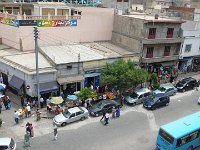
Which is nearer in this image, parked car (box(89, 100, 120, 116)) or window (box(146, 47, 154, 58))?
parked car (box(89, 100, 120, 116))

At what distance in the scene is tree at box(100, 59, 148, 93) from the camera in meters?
29.6

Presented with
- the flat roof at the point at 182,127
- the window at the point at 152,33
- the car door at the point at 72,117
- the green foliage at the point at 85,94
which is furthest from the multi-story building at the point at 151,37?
the flat roof at the point at 182,127

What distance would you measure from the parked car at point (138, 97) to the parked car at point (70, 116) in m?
6.32

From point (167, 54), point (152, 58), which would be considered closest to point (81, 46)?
point (152, 58)

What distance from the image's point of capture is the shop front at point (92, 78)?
32.3m

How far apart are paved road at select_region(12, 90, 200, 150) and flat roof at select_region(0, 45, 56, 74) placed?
255 inches

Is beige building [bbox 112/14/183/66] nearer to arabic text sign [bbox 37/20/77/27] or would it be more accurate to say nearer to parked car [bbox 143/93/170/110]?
arabic text sign [bbox 37/20/77/27]

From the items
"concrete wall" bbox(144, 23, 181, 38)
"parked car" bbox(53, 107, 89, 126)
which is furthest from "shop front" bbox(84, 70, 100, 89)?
"concrete wall" bbox(144, 23, 181, 38)

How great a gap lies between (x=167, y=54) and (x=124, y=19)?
27.9ft

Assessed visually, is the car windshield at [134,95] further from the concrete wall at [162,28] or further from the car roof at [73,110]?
the concrete wall at [162,28]

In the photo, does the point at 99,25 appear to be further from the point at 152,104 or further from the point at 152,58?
the point at 152,104

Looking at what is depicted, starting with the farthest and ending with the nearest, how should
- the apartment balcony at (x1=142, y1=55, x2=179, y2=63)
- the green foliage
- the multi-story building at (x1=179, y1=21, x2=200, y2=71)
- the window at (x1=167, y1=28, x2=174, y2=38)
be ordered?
the multi-story building at (x1=179, y1=21, x2=200, y2=71) → the window at (x1=167, y1=28, x2=174, y2=38) → the apartment balcony at (x1=142, y1=55, x2=179, y2=63) → the green foliage

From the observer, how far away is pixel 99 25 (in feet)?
130

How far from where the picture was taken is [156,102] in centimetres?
2966
